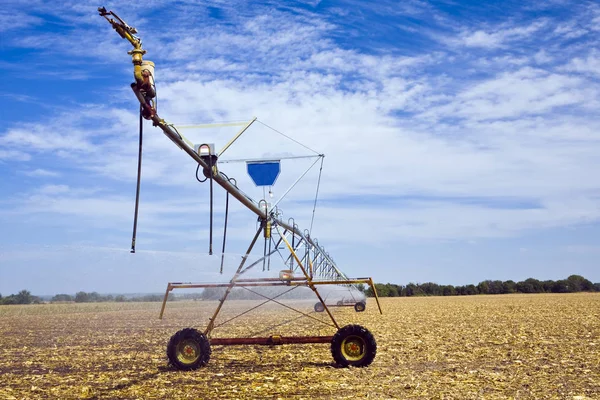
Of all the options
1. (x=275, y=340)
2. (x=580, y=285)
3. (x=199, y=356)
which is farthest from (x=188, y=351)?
(x=580, y=285)

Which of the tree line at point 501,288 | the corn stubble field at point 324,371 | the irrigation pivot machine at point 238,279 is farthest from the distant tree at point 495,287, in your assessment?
the irrigation pivot machine at point 238,279

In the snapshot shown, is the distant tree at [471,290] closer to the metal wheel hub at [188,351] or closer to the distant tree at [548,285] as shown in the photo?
the distant tree at [548,285]

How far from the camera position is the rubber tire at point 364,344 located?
38.6ft

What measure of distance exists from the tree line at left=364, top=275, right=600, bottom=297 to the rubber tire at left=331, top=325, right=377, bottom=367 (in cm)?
9943

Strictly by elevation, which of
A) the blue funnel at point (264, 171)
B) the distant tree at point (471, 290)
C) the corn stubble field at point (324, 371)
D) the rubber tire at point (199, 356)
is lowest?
the corn stubble field at point (324, 371)

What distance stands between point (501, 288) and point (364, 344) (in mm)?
112630

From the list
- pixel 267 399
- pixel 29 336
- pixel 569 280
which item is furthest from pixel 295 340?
pixel 569 280

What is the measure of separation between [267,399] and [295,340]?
330cm

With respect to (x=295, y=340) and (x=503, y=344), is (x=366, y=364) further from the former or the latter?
(x=503, y=344)

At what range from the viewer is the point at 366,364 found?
38.6ft

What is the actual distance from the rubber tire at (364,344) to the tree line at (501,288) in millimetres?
99428

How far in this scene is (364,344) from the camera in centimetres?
1187

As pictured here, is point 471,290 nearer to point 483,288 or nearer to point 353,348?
point 483,288

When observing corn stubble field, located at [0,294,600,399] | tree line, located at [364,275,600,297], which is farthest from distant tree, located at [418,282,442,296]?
corn stubble field, located at [0,294,600,399]
